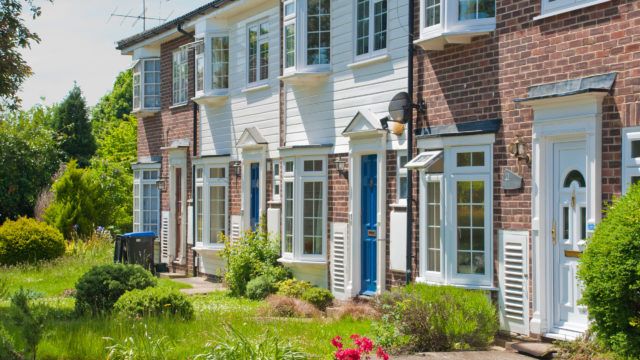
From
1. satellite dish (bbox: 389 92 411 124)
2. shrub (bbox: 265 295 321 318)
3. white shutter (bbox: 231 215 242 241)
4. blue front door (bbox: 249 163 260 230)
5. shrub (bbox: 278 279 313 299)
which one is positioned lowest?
shrub (bbox: 265 295 321 318)

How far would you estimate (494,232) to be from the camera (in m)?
12.2

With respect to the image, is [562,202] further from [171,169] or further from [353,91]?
[171,169]

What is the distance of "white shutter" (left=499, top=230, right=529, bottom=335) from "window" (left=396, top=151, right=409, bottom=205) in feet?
8.76

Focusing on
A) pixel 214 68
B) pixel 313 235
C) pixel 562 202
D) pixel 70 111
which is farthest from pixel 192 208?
pixel 70 111

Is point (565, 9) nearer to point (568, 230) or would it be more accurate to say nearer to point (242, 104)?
point (568, 230)

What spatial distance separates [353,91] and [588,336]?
7243 mm

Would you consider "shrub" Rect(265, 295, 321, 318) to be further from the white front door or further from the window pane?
the white front door

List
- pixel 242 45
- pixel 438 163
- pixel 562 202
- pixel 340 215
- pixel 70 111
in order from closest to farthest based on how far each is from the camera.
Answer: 1. pixel 562 202
2. pixel 438 163
3. pixel 340 215
4. pixel 242 45
5. pixel 70 111

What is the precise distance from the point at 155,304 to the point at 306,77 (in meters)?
5.85

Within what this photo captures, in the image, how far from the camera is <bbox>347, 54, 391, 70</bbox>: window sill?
1474 centimetres

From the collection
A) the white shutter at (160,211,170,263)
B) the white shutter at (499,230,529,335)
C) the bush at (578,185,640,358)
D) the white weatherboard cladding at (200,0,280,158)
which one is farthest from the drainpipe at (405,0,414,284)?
the white shutter at (160,211,170,263)

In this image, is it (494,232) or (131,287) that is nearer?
(494,232)

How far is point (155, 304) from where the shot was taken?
508 inches

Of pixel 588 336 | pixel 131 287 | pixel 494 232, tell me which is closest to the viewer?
pixel 588 336
